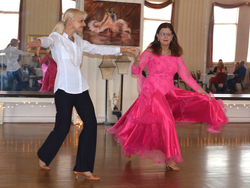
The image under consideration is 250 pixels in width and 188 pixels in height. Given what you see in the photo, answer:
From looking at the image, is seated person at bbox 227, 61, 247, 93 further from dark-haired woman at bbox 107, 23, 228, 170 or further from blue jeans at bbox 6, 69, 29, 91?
blue jeans at bbox 6, 69, 29, 91

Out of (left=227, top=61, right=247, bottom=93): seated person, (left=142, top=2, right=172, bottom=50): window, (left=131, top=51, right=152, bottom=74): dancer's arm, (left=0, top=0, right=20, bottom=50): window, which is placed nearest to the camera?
(left=131, top=51, right=152, bottom=74): dancer's arm

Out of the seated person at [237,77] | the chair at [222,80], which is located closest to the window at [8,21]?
the chair at [222,80]

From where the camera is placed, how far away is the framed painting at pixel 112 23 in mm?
6078

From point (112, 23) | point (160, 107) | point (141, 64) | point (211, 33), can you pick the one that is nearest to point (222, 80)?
point (211, 33)

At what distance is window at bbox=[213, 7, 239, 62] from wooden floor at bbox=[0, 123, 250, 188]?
235 cm

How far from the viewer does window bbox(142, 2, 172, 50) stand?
696 cm

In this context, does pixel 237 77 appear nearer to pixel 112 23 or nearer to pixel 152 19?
pixel 152 19

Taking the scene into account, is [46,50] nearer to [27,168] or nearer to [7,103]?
[7,103]

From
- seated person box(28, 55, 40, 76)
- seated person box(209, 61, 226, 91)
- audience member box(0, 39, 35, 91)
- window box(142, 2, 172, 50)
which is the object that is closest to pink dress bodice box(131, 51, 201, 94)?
seated person box(28, 55, 40, 76)

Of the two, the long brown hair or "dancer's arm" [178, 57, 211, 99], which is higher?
the long brown hair

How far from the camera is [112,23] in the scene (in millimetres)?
6176

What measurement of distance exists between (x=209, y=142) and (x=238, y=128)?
1593mm

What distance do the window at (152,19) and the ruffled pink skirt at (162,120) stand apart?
3.27m

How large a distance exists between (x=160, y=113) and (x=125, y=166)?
0.70 m
